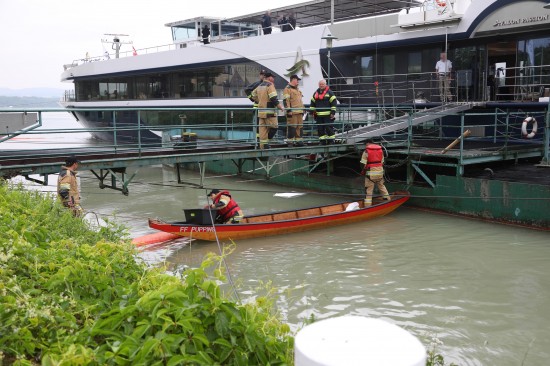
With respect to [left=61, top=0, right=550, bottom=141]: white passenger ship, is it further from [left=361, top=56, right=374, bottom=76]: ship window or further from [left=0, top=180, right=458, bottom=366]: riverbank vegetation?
[left=0, top=180, right=458, bottom=366]: riverbank vegetation

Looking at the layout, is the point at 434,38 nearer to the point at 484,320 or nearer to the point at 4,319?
the point at 484,320

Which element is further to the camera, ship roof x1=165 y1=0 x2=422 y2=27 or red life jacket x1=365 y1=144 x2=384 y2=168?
ship roof x1=165 y1=0 x2=422 y2=27

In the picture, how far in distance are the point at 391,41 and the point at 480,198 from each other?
7303 millimetres

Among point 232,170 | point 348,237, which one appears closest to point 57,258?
point 348,237

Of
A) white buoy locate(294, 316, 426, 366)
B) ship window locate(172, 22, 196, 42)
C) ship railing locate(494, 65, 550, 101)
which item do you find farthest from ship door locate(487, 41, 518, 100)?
ship window locate(172, 22, 196, 42)

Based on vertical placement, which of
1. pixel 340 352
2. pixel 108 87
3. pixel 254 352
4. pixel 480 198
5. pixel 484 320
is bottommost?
pixel 484 320

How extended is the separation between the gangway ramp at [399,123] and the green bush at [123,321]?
36.4ft

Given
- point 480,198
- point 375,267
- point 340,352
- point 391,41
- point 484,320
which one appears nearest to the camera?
point 340,352

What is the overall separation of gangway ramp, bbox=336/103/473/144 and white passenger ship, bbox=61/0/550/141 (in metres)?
0.93

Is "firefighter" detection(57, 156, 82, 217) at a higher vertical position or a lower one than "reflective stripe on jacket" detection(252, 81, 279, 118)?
lower

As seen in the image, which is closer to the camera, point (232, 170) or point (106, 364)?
point (106, 364)

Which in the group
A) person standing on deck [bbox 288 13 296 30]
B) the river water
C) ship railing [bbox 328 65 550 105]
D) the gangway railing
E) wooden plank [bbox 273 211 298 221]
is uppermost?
person standing on deck [bbox 288 13 296 30]

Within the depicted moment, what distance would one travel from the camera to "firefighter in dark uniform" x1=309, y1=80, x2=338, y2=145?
13.4 meters

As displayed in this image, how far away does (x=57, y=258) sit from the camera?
372 centimetres
